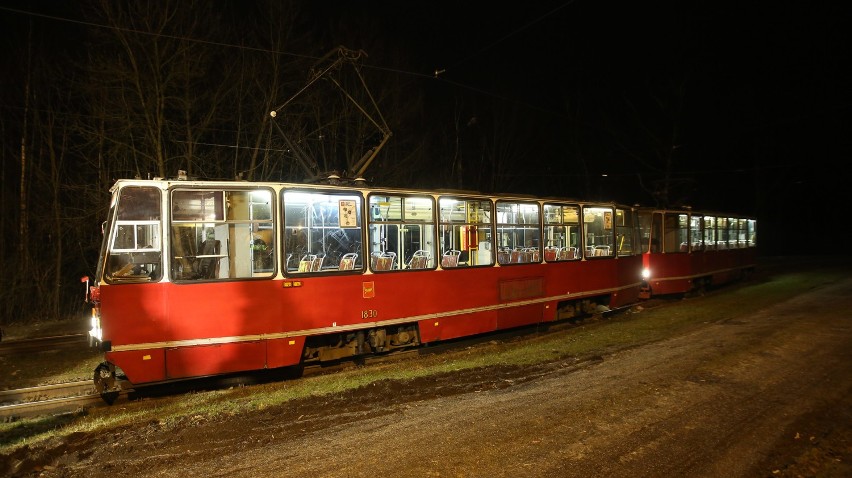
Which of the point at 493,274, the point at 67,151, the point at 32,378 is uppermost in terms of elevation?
the point at 67,151

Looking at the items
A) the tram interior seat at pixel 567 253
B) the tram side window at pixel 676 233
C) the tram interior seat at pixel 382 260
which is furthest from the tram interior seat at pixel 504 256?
the tram side window at pixel 676 233

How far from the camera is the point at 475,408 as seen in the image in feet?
19.3

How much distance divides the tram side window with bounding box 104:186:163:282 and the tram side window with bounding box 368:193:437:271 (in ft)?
10.0

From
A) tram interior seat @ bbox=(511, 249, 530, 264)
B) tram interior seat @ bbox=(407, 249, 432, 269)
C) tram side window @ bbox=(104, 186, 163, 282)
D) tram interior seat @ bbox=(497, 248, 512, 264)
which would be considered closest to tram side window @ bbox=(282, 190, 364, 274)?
tram interior seat @ bbox=(407, 249, 432, 269)

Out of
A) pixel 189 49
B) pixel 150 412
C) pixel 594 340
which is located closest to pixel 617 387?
pixel 594 340

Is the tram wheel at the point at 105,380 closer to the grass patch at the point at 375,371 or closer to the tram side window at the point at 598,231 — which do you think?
the grass patch at the point at 375,371

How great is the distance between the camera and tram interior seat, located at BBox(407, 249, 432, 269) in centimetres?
891

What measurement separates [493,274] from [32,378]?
8567 mm

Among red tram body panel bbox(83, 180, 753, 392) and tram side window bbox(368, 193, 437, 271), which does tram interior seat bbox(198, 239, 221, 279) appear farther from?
tram side window bbox(368, 193, 437, 271)

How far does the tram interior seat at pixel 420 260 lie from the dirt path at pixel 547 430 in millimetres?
2153

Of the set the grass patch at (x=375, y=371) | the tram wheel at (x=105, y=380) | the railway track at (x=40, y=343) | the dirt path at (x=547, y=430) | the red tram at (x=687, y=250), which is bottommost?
the railway track at (x=40, y=343)

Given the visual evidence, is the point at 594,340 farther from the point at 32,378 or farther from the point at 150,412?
the point at 32,378

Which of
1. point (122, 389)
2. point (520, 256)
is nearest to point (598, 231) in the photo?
point (520, 256)

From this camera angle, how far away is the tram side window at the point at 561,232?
11258mm
